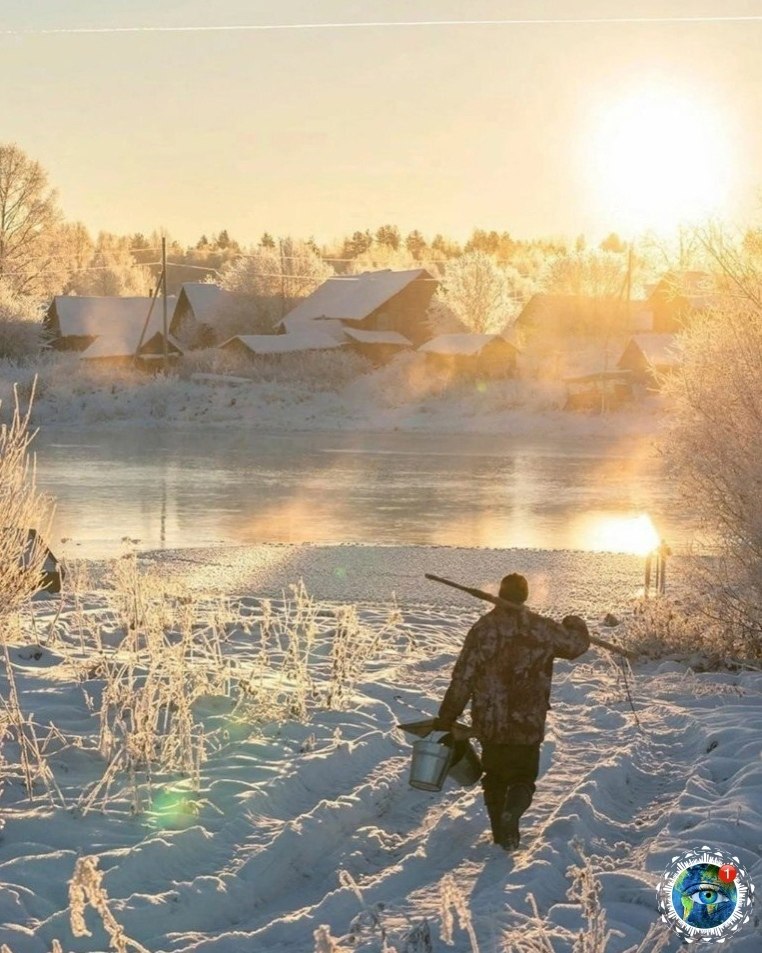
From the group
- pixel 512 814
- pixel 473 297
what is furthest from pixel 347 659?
pixel 473 297

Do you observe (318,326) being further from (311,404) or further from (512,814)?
(512,814)

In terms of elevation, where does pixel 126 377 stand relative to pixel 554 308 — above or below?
below

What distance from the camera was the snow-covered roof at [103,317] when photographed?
7288 centimetres

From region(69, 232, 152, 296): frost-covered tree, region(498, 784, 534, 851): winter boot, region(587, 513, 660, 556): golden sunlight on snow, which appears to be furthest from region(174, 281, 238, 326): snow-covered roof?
region(498, 784, 534, 851): winter boot

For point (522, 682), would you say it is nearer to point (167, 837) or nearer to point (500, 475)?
point (167, 837)

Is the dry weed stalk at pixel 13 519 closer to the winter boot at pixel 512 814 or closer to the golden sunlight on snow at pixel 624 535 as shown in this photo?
the winter boot at pixel 512 814

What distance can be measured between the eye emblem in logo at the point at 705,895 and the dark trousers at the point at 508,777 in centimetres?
86

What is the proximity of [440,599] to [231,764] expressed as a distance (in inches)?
268

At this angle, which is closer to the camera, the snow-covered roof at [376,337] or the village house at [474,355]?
the village house at [474,355]

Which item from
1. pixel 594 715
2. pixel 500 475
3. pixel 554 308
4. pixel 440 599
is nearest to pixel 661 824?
pixel 594 715

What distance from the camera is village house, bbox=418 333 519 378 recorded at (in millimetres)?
62750

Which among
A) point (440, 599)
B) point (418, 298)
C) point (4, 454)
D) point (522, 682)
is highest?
point (418, 298)

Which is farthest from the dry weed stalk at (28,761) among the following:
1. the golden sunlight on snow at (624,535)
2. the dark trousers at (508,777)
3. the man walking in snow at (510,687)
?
the golden sunlight on snow at (624,535)

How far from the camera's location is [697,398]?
38.7 ft
